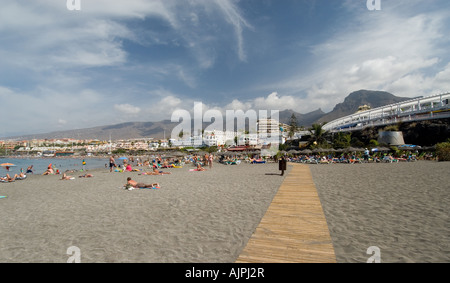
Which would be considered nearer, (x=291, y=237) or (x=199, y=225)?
(x=291, y=237)

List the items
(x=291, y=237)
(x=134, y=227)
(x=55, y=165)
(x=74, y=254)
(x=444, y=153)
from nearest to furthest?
(x=74, y=254), (x=291, y=237), (x=134, y=227), (x=444, y=153), (x=55, y=165)

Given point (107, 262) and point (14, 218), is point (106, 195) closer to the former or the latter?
point (14, 218)

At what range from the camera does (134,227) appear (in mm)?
5277

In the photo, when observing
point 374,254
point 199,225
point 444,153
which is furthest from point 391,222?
point 444,153

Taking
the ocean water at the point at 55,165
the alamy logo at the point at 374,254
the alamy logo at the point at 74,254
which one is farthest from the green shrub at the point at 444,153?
the ocean water at the point at 55,165

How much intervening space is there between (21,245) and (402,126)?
51.3 metres

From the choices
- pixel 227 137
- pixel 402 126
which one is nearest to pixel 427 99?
pixel 402 126

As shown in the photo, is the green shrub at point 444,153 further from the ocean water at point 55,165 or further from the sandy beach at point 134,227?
the ocean water at point 55,165

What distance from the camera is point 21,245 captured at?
4.42 meters

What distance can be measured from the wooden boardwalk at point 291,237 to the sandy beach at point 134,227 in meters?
0.28

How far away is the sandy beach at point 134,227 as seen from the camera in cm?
393

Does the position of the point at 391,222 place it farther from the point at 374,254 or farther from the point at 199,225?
the point at 199,225

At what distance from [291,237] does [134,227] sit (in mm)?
3770

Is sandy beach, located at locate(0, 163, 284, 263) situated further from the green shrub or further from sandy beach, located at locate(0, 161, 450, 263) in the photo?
the green shrub
